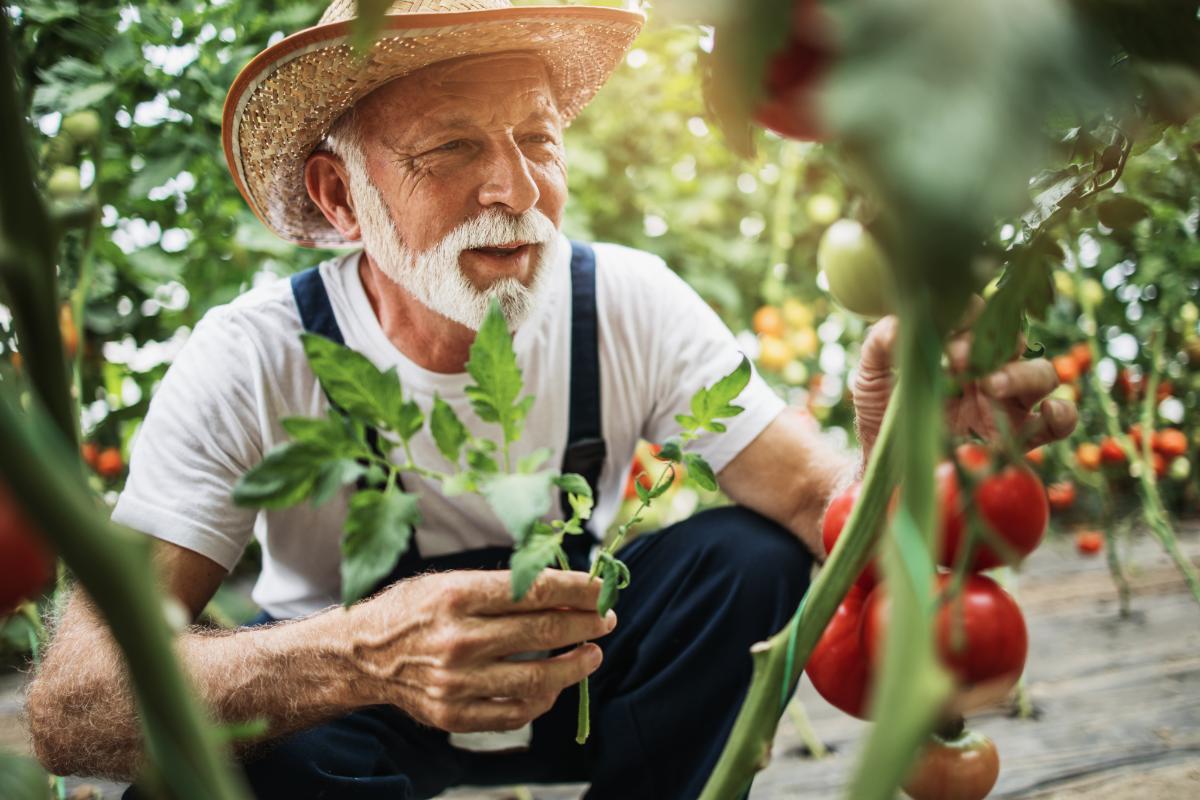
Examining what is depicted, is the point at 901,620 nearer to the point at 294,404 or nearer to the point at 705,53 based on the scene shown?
the point at 705,53

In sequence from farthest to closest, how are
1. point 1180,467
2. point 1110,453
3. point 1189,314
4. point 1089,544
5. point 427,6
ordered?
point 1089,544 → point 1180,467 → point 1110,453 → point 1189,314 → point 427,6

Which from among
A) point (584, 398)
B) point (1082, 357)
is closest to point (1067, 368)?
point (1082, 357)

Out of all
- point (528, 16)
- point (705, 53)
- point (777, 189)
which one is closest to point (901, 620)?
point (705, 53)

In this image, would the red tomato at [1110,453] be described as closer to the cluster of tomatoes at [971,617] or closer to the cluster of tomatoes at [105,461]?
the cluster of tomatoes at [971,617]

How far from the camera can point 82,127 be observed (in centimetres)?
124

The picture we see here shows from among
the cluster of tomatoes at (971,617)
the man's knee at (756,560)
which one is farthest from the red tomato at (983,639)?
the man's knee at (756,560)

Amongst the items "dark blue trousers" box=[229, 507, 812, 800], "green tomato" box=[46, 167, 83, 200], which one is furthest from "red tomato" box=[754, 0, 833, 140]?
"green tomato" box=[46, 167, 83, 200]

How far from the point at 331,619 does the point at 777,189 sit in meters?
1.53

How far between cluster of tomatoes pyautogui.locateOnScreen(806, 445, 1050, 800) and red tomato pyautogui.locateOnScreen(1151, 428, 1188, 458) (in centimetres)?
139

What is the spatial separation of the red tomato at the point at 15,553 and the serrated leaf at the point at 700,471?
33 centimetres

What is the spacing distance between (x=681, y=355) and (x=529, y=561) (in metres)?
0.78

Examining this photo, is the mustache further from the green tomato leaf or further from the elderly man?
the green tomato leaf

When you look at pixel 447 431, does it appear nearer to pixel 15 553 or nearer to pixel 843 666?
pixel 15 553

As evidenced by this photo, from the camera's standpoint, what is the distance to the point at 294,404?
107 centimetres
